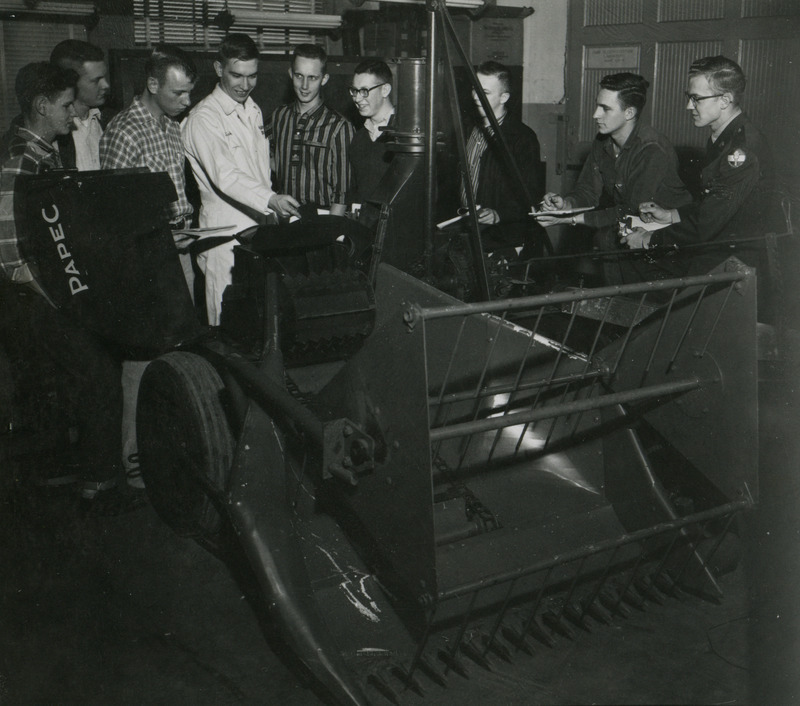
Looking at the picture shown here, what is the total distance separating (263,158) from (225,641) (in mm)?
2612

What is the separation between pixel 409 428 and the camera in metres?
2.05

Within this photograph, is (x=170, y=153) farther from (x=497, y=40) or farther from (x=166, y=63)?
(x=497, y=40)

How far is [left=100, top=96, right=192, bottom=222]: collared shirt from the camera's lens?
12.5 ft

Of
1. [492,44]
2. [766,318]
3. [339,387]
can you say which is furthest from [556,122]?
[339,387]

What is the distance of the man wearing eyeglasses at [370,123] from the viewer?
4.53 metres

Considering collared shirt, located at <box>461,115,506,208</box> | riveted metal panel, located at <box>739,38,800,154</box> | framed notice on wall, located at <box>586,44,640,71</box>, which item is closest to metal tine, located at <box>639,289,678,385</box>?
collared shirt, located at <box>461,115,506,208</box>

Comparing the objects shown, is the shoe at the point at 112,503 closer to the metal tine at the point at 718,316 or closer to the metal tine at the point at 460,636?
the metal tine at the point at 460,636

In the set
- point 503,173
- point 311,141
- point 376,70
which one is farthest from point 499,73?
point 311,141

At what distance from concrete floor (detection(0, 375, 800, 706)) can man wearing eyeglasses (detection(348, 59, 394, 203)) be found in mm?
2092

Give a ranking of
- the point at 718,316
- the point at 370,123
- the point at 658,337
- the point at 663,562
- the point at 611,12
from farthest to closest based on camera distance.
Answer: the point at 611,12
the point at 370,123
the point at 663,562
the point at 658,337
the point at 718,316

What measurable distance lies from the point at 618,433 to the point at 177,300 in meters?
1.61

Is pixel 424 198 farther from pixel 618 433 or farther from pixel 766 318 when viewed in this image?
pixel 766 318

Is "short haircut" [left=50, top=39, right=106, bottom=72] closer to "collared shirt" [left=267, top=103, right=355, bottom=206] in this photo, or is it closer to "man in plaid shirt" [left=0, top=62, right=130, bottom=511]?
"man in plaid shirt" [left=0, top=62, right=130, bottom=511]

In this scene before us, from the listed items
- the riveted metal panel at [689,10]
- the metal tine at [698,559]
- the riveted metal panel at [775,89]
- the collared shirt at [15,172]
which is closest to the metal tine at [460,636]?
the metal tine at [698,559]
